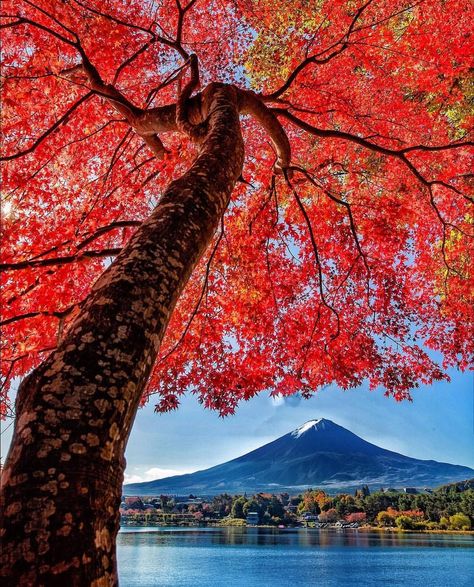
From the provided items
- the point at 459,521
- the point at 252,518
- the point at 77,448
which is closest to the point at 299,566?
the point at 77,448

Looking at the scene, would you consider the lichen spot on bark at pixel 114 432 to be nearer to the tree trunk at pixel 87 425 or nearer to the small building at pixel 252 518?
the tree trunk at pixel 87 425

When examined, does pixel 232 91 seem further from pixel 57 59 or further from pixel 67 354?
pixel 67 354

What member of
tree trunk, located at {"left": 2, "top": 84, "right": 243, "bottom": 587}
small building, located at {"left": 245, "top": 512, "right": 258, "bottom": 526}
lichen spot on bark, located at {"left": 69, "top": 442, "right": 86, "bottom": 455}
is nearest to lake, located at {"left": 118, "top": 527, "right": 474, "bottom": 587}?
tree trunk, located at {"left": 2, "top": 84, "right": 243, "bottom": 587}

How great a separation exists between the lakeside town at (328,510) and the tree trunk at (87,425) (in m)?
62.4

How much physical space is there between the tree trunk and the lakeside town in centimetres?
6239

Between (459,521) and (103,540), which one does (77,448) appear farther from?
(459,521)

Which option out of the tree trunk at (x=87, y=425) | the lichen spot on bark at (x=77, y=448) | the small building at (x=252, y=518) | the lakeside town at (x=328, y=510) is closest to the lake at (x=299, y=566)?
the lakeside town at (x=328, y=510)

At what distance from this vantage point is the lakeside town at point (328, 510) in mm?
86688

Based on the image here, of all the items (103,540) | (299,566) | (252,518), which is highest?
(103,540)

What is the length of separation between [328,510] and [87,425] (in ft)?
428

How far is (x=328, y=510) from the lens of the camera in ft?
376

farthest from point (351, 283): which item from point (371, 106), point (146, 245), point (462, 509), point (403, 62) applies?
point (462, 509)

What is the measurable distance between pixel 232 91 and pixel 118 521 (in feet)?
15.7

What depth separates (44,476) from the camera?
1.27m
